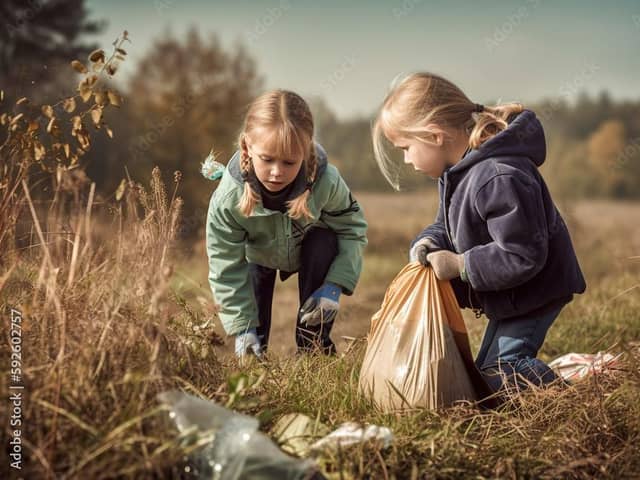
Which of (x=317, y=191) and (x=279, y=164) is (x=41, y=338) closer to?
(x=279, y=164)

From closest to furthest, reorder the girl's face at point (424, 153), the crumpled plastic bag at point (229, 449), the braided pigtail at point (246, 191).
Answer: the crumpled plastic bag at point (229, 449)
the girl's face at point (424, 153)
the braided pigtail at point (246, 191)

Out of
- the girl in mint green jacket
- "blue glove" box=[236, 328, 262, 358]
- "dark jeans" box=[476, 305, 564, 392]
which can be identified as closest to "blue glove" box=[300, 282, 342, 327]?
the girl in mint green jacket

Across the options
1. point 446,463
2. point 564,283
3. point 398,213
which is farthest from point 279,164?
point 398,213

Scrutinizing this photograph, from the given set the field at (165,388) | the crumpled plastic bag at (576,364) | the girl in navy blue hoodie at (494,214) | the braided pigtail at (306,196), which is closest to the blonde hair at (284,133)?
the braided pigtail at (306,196)

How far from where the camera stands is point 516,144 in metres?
2.88

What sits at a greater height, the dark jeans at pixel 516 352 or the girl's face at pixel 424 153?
the girl's face at pixel 424 153

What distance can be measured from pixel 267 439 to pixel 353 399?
646mm

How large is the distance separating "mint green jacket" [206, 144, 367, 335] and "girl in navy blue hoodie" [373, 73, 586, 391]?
0.45 m

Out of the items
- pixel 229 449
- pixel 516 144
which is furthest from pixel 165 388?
pixel 516 144

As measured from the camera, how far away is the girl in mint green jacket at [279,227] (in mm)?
3191

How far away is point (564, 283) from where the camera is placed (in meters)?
2.94

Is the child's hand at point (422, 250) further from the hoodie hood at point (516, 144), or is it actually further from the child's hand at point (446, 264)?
the hoodie hood at point (516, 144)

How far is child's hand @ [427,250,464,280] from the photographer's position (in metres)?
2.78

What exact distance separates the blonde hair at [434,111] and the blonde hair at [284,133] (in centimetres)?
37
